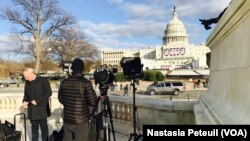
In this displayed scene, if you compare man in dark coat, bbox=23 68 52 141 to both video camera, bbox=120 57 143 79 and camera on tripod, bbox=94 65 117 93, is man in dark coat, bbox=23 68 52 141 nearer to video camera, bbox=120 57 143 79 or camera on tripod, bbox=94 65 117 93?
camera on tripod, bbox=94 65 117 93

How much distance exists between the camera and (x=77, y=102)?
5223 millimetres

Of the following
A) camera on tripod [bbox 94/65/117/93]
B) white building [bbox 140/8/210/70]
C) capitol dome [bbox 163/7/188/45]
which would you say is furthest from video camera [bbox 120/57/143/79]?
capitol dome [bbox 163/7/188/45]

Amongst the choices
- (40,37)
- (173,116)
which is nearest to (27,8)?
(40,37)

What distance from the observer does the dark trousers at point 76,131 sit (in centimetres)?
528

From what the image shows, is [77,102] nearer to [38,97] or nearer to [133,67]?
[133,67]

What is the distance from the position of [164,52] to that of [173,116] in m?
130

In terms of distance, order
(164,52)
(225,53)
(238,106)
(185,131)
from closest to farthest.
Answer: (185,131)
(238,106)
(225,53)
(164,52)

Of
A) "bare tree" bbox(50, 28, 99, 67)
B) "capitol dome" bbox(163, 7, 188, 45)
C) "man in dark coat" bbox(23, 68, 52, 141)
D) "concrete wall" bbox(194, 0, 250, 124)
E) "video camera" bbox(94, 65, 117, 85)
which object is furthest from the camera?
"capitol dome" bbox(163, 7, 188, 45)

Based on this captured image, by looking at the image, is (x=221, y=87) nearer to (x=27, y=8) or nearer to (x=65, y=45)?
(x=27, y=8)

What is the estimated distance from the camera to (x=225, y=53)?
5.03 m

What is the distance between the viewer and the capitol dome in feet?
437

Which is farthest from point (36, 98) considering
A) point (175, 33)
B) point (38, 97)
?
point (175, 33)

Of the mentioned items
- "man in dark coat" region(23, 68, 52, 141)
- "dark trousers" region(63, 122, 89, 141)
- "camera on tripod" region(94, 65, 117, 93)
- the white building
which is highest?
the white building

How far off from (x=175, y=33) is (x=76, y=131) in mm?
129828
